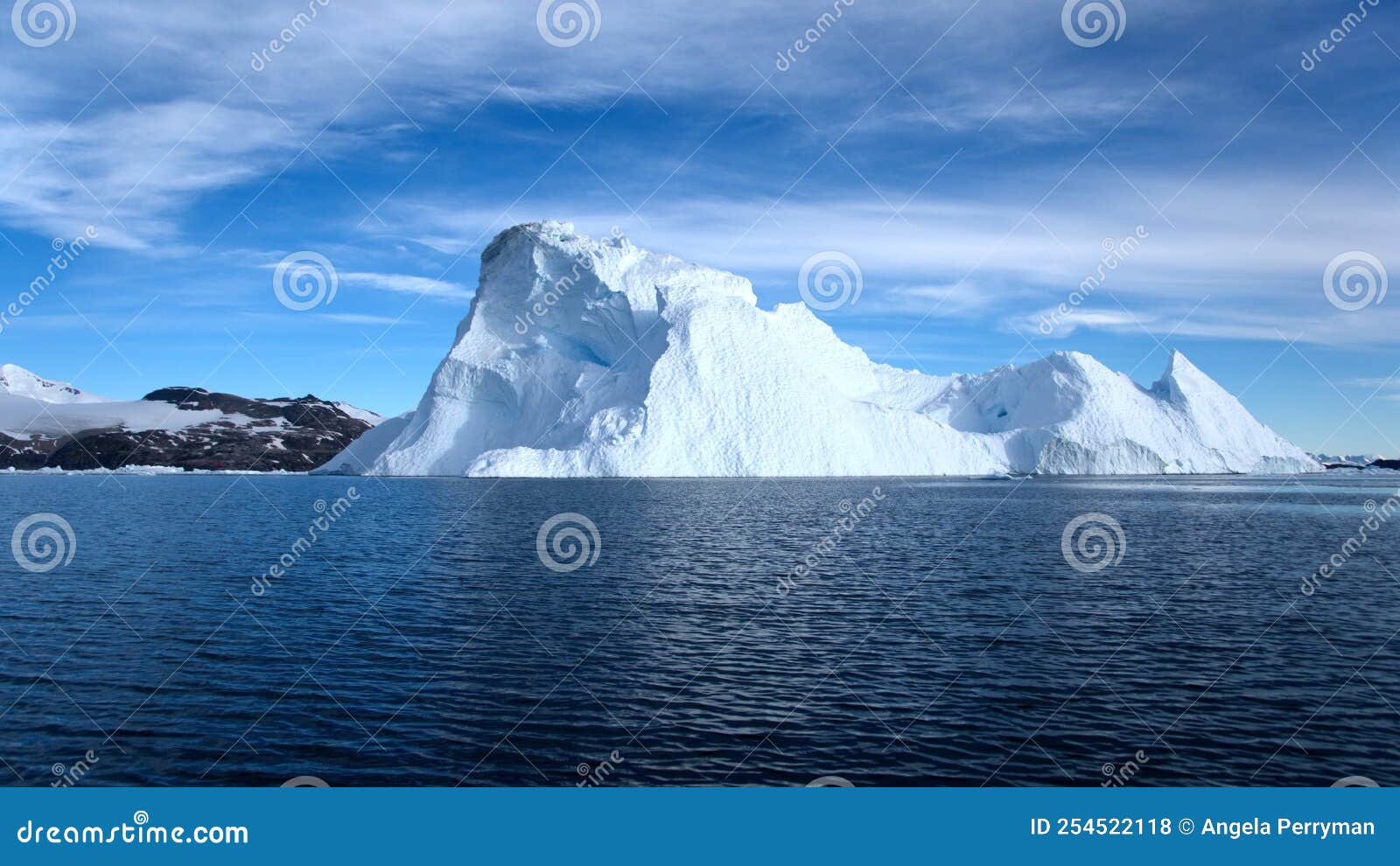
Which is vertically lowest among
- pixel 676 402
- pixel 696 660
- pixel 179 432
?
pixel 696 660

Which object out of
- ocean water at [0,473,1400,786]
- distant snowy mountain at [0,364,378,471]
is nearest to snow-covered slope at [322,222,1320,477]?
ocean water at [0,473,1400,786]

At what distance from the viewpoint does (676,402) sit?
2384 inches

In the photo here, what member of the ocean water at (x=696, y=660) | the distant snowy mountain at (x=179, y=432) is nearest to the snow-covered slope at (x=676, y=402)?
the ocean water at (x=696, y=660)

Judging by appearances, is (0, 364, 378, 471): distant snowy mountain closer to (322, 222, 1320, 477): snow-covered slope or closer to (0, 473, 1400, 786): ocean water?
(322, 222, 1320, 477): snow-covered slope

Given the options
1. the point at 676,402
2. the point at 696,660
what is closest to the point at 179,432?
the point at 676,402

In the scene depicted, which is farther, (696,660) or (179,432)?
(179,432)

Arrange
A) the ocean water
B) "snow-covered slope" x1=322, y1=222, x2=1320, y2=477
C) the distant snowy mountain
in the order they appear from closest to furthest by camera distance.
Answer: the ocean water, "snow-covered slope" x1=322, y1=222, x2=1320, y2=477, the distant snowy mountain

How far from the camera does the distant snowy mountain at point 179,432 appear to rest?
116 meters

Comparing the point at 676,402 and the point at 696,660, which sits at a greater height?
the point at 676,402

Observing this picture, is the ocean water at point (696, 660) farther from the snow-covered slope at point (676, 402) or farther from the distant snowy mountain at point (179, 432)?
the distant snowy mountain at point (179, 432)

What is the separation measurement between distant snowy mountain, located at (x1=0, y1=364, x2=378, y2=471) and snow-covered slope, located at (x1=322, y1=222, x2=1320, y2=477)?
49534 millimetres

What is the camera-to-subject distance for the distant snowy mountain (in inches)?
4562

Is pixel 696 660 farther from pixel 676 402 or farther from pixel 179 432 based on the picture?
pixel 179 432

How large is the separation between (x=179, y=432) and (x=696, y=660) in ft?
468
